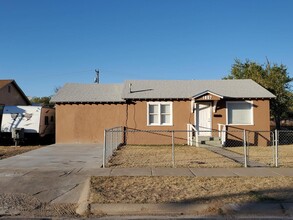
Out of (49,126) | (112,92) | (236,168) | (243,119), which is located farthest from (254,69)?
(236,168)

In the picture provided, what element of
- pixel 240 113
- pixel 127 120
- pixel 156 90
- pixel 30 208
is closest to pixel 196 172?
pixel 30 208

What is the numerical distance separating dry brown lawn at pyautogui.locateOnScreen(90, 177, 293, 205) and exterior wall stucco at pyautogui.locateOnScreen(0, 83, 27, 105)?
23.9 metres

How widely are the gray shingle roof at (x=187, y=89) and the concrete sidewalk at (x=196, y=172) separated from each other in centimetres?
1082

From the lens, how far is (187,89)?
23.3 metres

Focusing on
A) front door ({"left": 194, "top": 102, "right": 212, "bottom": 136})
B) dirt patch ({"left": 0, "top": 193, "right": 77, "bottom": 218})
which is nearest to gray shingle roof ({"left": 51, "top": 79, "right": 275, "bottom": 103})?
front door ({"left": 194, "top": 102, "right": 212, "bottom": 136})

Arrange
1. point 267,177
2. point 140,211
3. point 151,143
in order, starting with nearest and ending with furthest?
point 140,211
point 267,177
point 151,143

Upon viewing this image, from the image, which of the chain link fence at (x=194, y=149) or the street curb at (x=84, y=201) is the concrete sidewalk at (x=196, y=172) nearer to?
the chain link fence at (x=194, y=149)

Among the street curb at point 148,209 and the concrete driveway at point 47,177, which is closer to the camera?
the street curb at point 148,209

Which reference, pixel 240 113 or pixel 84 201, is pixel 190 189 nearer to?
pixel 84 201

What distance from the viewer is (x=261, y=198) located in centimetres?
755

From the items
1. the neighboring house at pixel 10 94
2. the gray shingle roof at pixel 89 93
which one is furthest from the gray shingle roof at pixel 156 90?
the neighboring house at pixel 10 94

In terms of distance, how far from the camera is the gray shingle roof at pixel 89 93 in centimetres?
2245

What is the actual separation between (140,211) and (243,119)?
53.8 ft

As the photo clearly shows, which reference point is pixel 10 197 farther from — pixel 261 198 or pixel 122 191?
pixel 261 198
